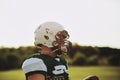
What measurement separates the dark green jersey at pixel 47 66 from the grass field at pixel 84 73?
81.0 inches

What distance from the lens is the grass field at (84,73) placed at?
3553mm

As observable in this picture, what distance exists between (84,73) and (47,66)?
236 centimetres

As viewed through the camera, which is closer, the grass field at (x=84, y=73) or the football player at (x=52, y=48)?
the football player at (x=52, y=48)

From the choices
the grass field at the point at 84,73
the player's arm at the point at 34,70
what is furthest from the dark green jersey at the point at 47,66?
the grass field at the point at 84,73

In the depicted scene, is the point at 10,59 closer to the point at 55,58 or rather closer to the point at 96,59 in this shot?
the point at 96,59

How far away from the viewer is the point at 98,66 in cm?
377

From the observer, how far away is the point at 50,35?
54.9 inches

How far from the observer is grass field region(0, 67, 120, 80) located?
3.55 meters

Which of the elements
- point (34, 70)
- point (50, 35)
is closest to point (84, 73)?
point (50, 35)

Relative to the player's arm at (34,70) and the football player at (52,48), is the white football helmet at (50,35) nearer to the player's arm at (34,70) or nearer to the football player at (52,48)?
the football player at (52,48)

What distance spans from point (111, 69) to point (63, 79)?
8.32 feet

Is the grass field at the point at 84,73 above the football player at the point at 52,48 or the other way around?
the other way around

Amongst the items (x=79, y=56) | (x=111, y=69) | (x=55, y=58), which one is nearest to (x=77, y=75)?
(x=79, y=56)

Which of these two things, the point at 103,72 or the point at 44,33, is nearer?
the point at 44,33
